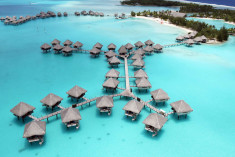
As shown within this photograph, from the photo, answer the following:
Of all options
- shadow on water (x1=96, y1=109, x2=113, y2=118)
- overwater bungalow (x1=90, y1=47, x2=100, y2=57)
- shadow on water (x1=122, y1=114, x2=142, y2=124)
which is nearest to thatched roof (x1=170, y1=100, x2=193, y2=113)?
shadow on water (x1=122, y1=114, x2=142, y2=124)

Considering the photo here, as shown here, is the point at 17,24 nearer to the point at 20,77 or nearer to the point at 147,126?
the point at 20,77

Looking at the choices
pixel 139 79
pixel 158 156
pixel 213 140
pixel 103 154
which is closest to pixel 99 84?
pixel 139 79

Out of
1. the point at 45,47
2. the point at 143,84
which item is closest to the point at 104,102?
the point at 143,84

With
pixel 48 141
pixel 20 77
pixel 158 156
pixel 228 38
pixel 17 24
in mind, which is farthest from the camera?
pixel 17 24

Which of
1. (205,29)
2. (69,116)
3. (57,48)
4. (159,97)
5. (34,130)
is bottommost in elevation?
(34,130)

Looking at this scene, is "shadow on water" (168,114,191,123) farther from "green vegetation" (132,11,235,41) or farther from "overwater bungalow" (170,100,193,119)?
"green vegetation" (132,11,235,41)

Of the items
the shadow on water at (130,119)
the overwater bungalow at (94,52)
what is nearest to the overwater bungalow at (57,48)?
the overwater bungalow at (94,52)

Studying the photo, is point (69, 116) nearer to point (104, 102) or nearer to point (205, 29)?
point (104, 102)

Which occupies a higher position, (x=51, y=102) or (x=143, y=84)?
(x=143, y=84)

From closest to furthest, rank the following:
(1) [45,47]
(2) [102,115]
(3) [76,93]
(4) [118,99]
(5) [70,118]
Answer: (5) [70,118]
(2) [102,115]
(3) [76,93]
(4) [118,99]
(1) [45,47]
